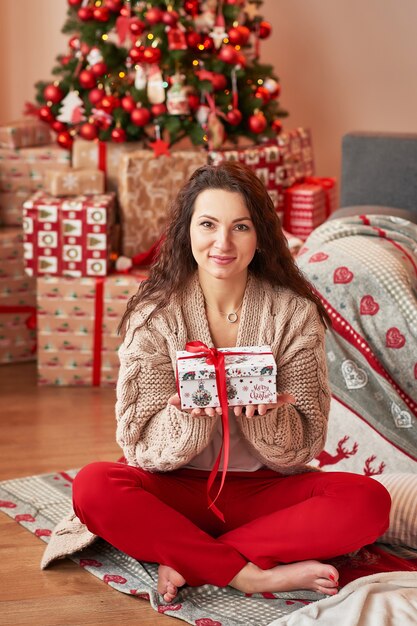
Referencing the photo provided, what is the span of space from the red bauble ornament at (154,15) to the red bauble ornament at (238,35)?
273 millimetres

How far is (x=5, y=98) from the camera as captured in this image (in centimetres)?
473

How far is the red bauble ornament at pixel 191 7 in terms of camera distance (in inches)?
155

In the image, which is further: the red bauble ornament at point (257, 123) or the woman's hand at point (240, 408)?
the red bauble ornament at point (257, 123)

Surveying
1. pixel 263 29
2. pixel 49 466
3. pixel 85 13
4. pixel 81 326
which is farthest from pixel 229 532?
pixel 263 29

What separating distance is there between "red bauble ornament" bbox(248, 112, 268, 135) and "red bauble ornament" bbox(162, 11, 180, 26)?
46 centimetres

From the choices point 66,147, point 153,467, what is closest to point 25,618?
point 153,467

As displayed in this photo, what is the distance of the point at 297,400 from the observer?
2.31 m

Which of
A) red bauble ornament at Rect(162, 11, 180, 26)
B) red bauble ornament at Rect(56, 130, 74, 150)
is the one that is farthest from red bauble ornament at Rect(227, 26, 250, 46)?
red bauble ornament at Rect(56, 130, 74, 150)

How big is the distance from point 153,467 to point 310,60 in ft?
9.99

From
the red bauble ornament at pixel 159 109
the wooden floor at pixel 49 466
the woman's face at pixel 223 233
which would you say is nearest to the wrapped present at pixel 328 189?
the red bauble ornament at pixel 159 109

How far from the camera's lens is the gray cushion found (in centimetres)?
385

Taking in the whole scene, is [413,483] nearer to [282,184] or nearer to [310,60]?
[282,184]

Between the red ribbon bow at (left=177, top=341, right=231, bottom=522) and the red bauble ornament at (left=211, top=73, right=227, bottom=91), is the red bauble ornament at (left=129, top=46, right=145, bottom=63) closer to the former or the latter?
the red bauble ornament at (left=211, top=73, right=227, bottom=91)

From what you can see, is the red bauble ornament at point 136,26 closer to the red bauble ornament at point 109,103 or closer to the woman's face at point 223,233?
the red bauble ornament at point 109,103
